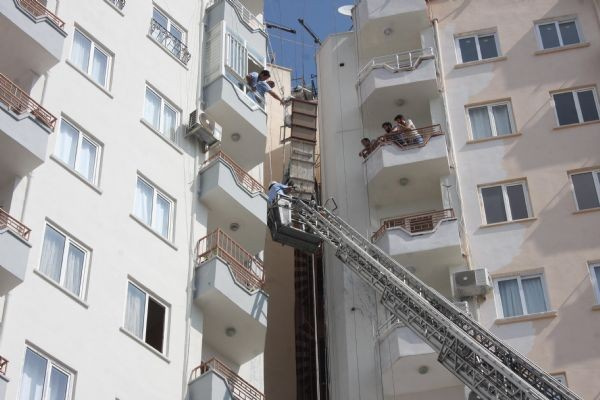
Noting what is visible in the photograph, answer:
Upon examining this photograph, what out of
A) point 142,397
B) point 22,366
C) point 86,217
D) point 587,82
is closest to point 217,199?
point 86,217

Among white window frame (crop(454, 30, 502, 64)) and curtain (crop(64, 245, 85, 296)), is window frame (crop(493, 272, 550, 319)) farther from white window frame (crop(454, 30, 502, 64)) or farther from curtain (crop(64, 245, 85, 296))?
curtain (crop(64, 245, 85, 296))

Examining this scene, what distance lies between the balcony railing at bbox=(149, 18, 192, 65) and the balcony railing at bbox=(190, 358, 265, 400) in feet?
32.3

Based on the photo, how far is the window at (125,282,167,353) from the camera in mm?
27062

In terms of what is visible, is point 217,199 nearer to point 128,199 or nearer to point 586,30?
point 128,199

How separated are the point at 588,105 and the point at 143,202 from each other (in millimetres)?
16297

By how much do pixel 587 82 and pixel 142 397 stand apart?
1992 cm

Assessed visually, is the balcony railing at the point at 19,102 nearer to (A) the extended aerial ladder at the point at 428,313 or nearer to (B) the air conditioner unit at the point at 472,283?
(A) the extended aerial ladder at the point at 428,313

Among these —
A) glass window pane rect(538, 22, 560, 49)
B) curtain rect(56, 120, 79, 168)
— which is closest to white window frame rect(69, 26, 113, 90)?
curtain rect(56, 120, 79, 168)

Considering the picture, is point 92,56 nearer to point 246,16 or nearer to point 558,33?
point 246,16

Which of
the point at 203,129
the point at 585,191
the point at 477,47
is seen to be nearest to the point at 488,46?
the point at 477,47

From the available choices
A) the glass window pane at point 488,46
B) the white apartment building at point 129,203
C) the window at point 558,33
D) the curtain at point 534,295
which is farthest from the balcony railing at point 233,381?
the window at point 558,33

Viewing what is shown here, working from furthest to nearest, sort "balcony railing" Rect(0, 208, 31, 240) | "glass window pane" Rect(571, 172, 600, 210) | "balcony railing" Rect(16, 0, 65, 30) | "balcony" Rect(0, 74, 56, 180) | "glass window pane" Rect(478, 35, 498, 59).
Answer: "glass window pane" Rect(478, 35, 498, 59), "glass window pane" Rect(571, 172, 600, 210), "balcony railing" Rect(16, 0, 65, 30), "balcony" Rect(0, 74, 56, 180), "balcony railing" Rect(0, 208, 31, 240)

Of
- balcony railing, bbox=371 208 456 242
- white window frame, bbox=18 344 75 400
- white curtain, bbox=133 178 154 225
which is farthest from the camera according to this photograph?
balcony railing, bbox=371 208 456 242

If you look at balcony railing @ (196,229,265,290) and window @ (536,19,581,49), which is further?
window @ (536,19,581,49)
